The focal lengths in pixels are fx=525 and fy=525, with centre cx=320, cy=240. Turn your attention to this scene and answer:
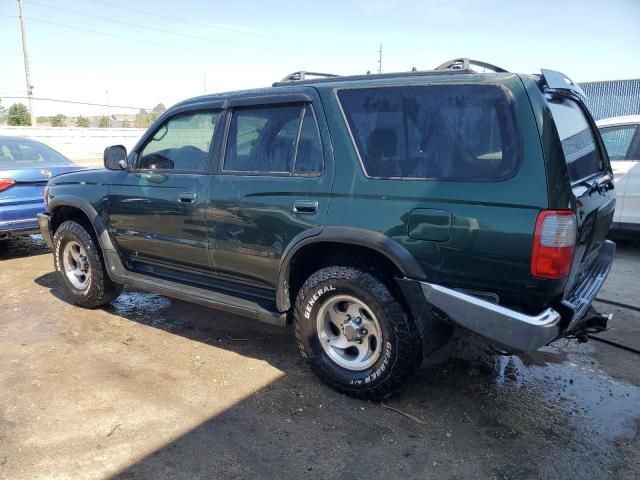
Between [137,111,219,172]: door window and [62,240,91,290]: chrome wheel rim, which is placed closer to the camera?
[137,111,219,172]: door window

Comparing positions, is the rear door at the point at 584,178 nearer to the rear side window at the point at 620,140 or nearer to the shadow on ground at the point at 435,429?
the shadow on ground at the point at 435,429

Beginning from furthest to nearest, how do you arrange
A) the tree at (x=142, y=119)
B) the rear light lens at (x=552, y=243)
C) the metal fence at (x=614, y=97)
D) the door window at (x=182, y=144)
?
the tree at (x=142, y=119), the metal fence at (x=614, y=97), the door window at (x=182, y=144), the rear light lens at (x=552, y=243)

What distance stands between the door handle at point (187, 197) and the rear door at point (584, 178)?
96.1 inches

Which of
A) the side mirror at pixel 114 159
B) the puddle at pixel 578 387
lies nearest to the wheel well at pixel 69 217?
the side mirror at pixel 114 159

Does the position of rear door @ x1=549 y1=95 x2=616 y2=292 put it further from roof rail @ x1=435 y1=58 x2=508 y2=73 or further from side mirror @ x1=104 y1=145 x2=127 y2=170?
side mirror @ x1=104 y1=145 x2=127 y2=170

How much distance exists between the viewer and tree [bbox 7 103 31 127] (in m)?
30.7

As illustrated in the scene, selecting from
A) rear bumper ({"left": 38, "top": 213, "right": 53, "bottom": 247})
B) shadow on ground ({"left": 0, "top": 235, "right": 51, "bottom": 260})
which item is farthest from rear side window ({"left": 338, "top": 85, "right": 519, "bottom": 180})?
shadow on ground ({"left": 0, "top": 235, "right": 51, "bottom": 260})

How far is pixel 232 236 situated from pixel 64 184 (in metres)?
2.17

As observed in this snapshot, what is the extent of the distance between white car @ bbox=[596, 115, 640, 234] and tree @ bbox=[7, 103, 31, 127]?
30.3m

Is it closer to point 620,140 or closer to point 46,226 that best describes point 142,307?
point 46,226

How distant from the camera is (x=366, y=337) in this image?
3.29 metres

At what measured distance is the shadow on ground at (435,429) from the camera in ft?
8.67

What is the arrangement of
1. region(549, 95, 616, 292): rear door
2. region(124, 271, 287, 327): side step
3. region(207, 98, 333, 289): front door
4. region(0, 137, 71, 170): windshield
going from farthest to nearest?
region(0, 137, 71, 170): windshield, region(124, 271, 287, 327): side step, region(207, 98, 333, 289): front door, region(549, 95, 616, 292): rear door

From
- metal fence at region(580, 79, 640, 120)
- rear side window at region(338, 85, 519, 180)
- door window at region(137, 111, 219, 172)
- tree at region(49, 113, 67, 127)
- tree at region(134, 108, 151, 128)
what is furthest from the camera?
tree at region(49, 113, 67, 127)
